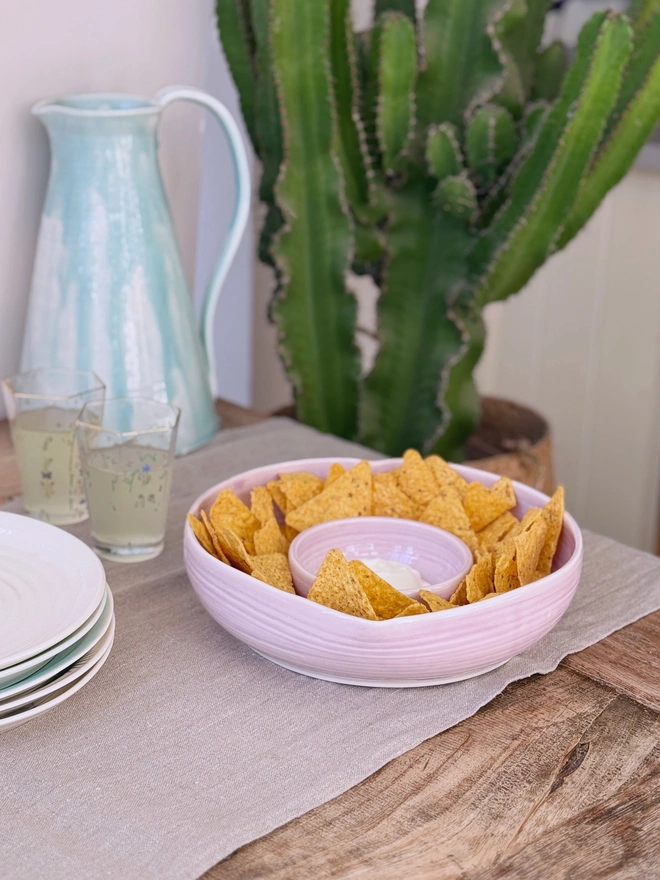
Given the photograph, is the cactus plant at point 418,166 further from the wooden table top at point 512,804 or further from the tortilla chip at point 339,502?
the wooden table top at point 512,804

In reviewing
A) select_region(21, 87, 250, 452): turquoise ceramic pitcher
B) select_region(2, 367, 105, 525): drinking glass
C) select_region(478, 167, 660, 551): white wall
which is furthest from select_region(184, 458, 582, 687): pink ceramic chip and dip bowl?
select_region(478, 167, 660, 551): white wall

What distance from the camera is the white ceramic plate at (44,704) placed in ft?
1.80

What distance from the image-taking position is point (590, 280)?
2129 mm

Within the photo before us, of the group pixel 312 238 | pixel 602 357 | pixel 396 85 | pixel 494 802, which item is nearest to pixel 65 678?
pixel 494 802

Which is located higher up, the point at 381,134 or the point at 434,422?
the point at 381,134

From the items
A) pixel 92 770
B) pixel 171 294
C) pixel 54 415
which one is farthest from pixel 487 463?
pixel 92 770

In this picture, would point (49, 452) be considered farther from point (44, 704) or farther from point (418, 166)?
point (418, 166)

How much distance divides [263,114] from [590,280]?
1029mm

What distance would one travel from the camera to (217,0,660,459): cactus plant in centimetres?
124

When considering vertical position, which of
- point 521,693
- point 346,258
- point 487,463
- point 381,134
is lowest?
point 487,463

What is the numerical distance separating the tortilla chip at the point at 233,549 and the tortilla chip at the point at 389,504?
0.50 ft

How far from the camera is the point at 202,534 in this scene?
26.9 inches

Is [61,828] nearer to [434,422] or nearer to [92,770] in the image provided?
[92,770]

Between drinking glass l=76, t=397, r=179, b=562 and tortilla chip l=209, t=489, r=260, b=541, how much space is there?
0.07 meters
